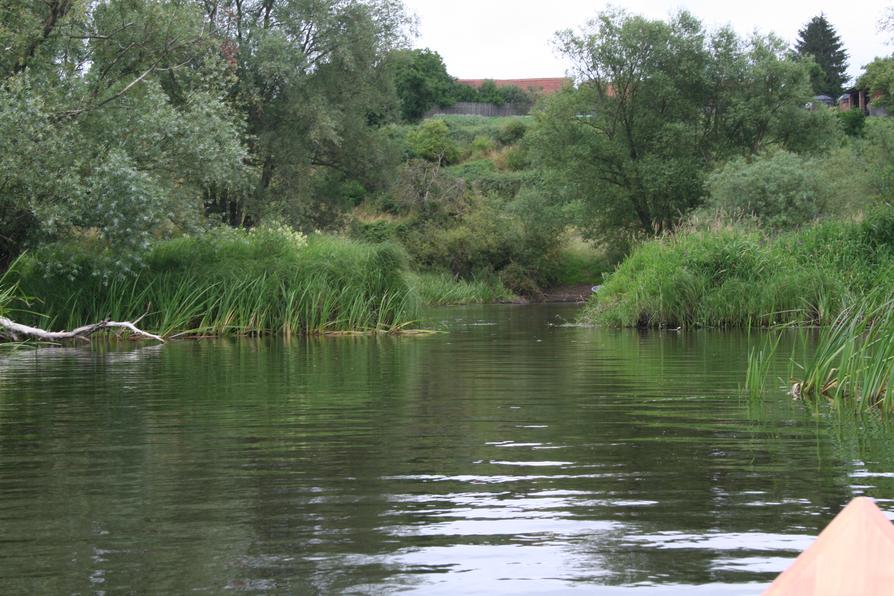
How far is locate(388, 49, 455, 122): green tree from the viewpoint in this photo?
7275cm

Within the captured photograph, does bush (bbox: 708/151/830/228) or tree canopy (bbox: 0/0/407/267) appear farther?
bush (bbox: 708/151/830/228)

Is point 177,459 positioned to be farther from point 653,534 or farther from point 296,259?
point 296,259

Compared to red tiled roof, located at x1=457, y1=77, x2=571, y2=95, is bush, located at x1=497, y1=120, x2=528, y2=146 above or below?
below

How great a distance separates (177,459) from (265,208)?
105 feet

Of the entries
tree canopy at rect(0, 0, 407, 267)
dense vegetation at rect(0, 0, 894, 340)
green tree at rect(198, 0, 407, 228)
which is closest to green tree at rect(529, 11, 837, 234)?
dense vegetation at rect(0, 0, 894, 340)

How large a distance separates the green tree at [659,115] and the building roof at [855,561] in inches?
1809

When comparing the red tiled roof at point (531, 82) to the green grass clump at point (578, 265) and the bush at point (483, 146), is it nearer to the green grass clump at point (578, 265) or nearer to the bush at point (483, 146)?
the bush at point (483, 146)

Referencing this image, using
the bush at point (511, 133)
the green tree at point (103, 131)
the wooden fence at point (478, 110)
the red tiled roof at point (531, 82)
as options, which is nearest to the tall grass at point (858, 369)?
the green tree at point (103, 131)

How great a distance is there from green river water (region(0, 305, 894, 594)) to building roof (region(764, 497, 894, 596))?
2.38m

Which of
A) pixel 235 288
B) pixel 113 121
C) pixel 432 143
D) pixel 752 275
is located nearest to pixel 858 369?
pixel 752 275

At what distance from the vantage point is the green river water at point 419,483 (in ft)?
14.6

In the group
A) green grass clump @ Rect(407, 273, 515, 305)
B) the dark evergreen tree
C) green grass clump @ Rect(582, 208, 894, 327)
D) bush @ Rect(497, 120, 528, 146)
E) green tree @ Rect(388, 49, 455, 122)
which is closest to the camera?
green grass clump @ Rect(582, 208, 894, 327)

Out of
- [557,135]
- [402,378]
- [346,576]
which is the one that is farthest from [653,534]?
[557,135]

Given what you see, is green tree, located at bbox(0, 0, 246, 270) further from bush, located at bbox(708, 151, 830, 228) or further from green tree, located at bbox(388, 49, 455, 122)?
green tree, located at bbox(388, 49, 455, 122)
